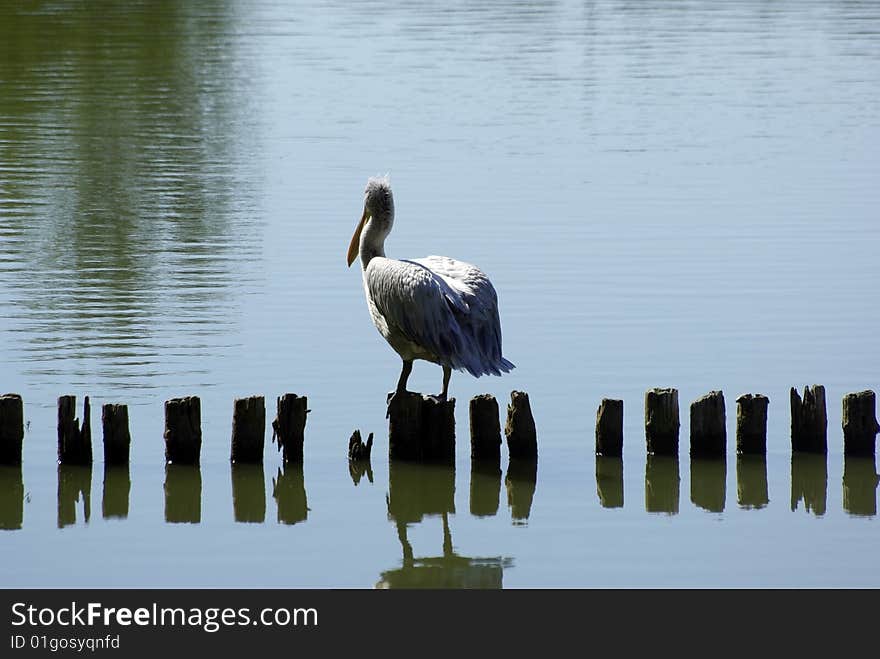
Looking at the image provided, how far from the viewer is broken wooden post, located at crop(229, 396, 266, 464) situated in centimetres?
1152

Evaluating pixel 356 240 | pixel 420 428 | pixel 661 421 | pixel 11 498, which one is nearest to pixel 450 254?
pixel 356 240

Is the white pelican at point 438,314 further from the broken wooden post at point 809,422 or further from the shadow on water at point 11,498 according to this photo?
the shadow on water at point 11,498

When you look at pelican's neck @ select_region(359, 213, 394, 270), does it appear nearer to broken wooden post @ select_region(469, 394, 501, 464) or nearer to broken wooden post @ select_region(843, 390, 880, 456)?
broken wooden post @ select_region(469, 394, 501, 464)

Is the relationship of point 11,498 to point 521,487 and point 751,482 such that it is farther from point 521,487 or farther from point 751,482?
point 751,482

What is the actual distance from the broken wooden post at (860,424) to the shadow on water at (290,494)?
371cm

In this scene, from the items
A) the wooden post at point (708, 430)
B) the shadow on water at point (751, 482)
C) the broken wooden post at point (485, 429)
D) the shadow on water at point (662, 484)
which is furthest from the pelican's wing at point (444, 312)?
the shadow on water at point (751, 482)

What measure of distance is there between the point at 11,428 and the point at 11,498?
0.46 meters

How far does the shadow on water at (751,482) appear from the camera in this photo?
11.6 metres

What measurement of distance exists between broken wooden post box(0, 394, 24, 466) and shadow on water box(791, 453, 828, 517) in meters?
5.11

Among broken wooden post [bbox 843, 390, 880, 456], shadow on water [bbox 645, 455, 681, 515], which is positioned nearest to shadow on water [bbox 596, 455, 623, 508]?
shadow on water [bbox 645, 455, 681, 515]

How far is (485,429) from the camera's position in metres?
11.9

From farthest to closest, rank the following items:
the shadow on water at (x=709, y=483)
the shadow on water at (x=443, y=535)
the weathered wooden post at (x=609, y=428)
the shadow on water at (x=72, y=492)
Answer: the weathered wooden post at (x=609, y=428)
the shadow on water at (x=709, y=483)
the shadow on water at (x=72, y=492)
the shadow on water at (x=443, y=535)
